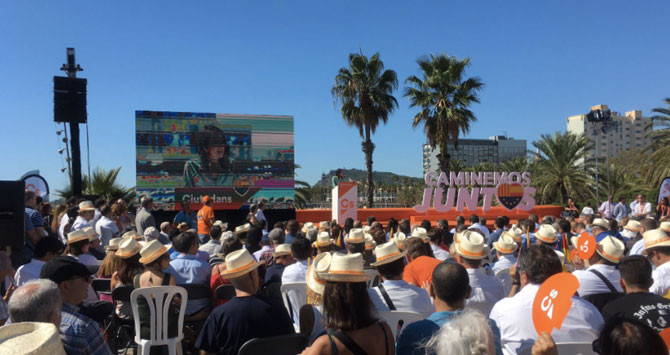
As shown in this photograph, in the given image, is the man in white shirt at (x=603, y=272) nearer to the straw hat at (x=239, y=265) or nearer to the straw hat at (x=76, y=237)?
the straw hat at (x=239, y=265)

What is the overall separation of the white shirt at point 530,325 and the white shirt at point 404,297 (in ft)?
2.34

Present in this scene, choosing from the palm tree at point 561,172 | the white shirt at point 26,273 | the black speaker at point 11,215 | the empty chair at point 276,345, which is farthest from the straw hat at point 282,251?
the palm tree at point 561,172

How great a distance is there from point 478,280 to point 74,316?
3.24 m

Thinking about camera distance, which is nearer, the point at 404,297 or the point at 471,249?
the point at 404,297

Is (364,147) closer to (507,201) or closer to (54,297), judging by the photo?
(507,201)

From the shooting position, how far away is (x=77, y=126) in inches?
603

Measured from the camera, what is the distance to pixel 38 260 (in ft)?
16.6

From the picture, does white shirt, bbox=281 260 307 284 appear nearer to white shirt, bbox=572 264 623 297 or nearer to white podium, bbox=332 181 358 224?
white shirt, bbox=572 264 623 297

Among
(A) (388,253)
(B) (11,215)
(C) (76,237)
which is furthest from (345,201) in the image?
(A) (388,253)

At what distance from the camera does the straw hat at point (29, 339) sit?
1464mm

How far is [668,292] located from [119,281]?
5.69 metres

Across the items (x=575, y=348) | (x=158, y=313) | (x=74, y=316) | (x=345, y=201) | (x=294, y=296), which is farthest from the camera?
(x=345, y=201)

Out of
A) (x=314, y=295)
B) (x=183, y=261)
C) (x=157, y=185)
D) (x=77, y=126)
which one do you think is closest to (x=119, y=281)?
(x=183, y=261)

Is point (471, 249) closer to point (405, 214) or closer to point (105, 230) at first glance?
point (105, 230)
